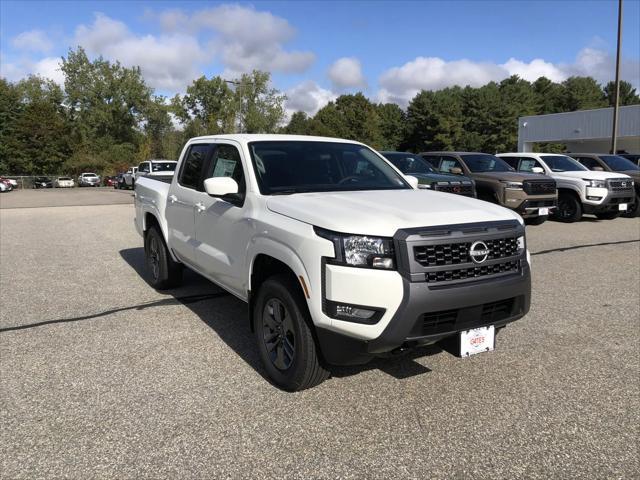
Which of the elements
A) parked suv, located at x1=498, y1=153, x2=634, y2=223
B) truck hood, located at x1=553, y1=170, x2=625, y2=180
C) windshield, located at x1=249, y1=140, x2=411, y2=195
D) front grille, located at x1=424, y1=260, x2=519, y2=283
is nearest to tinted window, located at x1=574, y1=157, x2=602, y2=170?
parked suv, located at x1=498, y1=153, x2=634, y2=223

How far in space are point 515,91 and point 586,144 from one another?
1678 inches

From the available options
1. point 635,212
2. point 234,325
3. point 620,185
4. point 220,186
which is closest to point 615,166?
point 635,212

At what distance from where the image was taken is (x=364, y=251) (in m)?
3.12

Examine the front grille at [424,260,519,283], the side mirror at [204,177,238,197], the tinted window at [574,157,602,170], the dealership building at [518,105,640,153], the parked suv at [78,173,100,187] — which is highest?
the dealership building at [518,105,640,153]

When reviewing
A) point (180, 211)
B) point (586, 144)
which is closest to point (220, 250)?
point (180, 211)

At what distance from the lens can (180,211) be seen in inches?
213

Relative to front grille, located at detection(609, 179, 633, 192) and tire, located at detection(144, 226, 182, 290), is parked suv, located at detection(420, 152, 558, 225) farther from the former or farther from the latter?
tire, located at detection(144, 226, 182, 290)

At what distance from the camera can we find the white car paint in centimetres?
307

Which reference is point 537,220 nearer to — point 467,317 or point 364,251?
point 467,317

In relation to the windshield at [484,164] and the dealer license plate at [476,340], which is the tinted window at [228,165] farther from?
the windshield at [484,164]

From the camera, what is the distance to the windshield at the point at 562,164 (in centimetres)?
1422

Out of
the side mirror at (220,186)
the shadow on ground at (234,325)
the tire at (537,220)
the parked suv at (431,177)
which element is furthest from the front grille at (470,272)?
the tire at (537,220)

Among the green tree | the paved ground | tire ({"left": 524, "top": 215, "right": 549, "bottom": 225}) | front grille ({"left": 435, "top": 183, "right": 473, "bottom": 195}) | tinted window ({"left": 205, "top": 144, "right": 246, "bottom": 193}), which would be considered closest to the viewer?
the paved ground

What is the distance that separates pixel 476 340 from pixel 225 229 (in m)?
2.17
